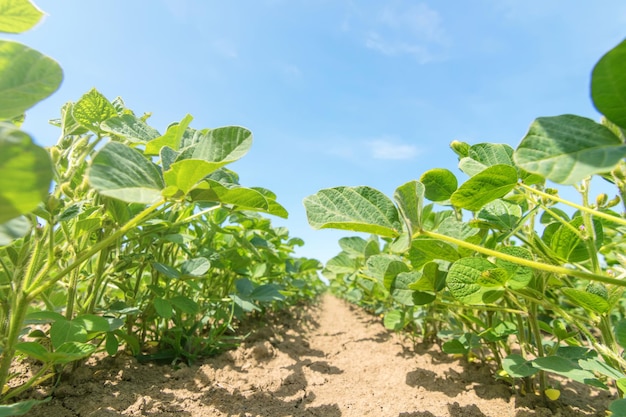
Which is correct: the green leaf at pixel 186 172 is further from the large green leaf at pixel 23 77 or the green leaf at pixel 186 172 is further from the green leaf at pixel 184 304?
the green leaf at pixel 184 304

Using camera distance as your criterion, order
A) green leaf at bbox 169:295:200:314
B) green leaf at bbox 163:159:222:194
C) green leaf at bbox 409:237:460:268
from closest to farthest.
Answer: green leaf at bbox 163:159:222:194 < green leaf at bbox 409:237:460:268 < green leaf at bbox 169:295:200:314

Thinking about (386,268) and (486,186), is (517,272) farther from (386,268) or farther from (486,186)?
(386,268)

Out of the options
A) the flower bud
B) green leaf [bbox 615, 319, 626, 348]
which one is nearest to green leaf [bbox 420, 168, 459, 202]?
the flower bud

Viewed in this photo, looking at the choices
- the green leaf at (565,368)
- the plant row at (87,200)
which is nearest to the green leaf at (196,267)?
the plant row at (87,200)

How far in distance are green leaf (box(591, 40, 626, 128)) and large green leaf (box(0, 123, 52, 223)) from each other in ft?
2.51

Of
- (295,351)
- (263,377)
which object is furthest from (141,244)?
(295,351)

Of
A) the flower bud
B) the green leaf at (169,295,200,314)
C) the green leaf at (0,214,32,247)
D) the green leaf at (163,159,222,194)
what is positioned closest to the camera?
the green leaf at (0,214,32,247)

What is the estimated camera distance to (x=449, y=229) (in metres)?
1.09

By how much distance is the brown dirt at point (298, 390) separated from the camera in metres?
1.21

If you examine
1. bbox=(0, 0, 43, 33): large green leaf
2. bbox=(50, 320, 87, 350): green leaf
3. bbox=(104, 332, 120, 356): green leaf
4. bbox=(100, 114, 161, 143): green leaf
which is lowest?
bbox=(104, 332, 120, 356): green leaf

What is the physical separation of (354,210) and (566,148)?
41cm

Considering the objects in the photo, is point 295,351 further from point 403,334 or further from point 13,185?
point 13,185

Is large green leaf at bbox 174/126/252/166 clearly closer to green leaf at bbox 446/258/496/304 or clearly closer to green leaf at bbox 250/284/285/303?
green leaf at bbox 446/258/496/304

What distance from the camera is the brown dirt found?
121 centimetres
